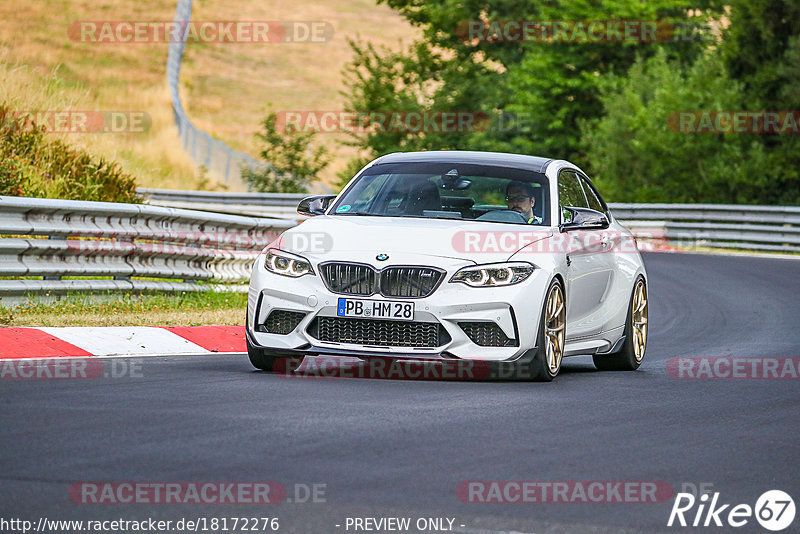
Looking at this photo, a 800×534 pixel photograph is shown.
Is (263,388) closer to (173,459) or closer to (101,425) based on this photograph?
(101,425)

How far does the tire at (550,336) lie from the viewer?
32.4 ft

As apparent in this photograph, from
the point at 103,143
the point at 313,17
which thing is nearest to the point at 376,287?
the point at 103,143

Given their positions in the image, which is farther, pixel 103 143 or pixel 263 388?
pixel 103 143

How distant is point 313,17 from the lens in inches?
3880

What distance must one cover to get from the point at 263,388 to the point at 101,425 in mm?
1925

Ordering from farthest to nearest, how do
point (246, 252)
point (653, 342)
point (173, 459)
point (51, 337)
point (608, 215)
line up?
1. point (246, 252)
2. point (653, 342)
3. point (608, 215)
4. point (51, 337)
5. point (173, 459)

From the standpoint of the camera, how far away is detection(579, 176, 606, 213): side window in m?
12.5

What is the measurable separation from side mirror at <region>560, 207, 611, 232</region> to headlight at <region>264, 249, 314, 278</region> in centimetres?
200

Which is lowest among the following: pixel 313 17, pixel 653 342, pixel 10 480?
pixel 653 342

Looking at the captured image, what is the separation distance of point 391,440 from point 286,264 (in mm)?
3056
